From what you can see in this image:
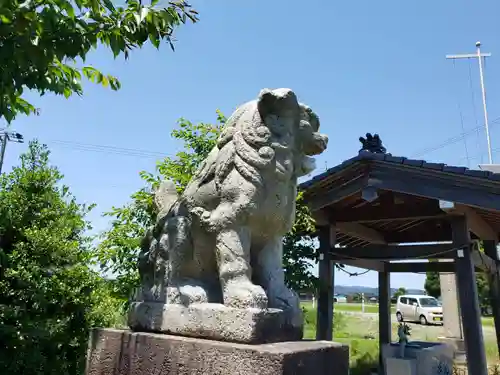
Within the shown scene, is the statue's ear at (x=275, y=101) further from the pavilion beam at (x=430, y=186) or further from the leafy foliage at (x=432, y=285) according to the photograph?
the leafy foliage at (x=432, y=285)

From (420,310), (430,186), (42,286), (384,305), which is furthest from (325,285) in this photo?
(420,310)

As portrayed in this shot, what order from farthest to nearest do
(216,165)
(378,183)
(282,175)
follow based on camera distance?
1. (378,183)
2. (216,165)
3. (282,175)

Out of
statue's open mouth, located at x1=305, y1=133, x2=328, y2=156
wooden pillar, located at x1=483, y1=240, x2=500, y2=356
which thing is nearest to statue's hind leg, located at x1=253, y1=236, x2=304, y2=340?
statue's open mouth, located at x1=305, y1=133, x2=328, y2=156

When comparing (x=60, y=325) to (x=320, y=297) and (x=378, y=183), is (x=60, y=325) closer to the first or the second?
(x=320, y=297)

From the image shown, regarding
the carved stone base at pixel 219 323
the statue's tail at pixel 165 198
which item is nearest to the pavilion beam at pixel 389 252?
the statue's tail at pixel 165 198

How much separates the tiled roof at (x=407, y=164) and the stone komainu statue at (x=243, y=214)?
341 centimetres

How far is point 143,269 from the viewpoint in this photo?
3.04m

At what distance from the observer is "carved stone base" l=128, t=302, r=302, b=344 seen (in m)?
2.16

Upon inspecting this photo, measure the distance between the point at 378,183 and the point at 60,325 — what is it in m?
4.52

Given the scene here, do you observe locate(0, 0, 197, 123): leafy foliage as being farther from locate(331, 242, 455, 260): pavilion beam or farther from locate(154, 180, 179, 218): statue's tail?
locate(331, 242, 455, 260): pavilion beam

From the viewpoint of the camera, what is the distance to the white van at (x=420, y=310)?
73.0 feet

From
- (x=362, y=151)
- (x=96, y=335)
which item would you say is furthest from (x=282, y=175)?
(x=362, y=151)

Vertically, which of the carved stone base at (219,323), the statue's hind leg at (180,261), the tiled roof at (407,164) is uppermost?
the tiled roof at (407,164)

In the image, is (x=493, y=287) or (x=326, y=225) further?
(x=493, y=287)
